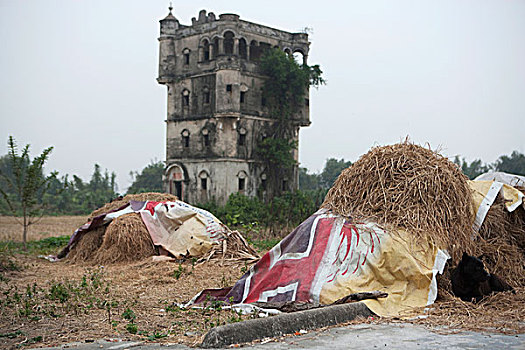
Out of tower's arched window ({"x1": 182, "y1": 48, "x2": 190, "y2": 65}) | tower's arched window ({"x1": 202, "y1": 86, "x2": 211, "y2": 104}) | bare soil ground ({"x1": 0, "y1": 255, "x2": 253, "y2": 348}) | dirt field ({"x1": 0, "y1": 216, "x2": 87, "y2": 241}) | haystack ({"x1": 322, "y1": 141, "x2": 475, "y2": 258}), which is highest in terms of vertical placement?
tower's arched window ({"x1": 182, "y1": 48, "x2": 190, "y2": 65})

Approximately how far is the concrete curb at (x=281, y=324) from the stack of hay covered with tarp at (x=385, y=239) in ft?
1.51

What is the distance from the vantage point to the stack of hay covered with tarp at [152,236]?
503 inches

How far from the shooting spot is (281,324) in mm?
5891

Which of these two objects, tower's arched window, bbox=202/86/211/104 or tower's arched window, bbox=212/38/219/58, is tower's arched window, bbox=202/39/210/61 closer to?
tower's arched window, bbox=212/38/219/58

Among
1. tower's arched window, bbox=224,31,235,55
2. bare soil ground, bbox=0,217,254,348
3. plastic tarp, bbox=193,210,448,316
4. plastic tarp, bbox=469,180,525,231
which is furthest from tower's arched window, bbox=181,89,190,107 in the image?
plastic tarp, bbox=193,210,448,316

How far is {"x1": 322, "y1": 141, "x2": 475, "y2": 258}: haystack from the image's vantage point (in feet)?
26.2

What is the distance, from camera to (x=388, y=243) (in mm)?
7637

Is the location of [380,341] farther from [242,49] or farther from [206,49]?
[242,49]

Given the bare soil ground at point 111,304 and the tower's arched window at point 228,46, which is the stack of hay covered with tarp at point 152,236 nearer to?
the bare soil ground at point 111,304

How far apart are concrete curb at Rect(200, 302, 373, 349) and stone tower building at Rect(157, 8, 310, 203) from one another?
24946mm

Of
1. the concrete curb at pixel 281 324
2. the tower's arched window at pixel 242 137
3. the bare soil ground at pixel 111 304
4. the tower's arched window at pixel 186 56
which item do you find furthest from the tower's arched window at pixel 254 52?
the concrete curb at pixel 281 324

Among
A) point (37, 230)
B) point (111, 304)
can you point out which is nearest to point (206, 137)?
point (37, 230)

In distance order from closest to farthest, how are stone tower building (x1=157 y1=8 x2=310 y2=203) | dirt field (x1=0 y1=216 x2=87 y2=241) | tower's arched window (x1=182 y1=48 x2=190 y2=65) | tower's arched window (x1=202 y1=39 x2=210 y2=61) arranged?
dirt field (x1=0 y1=216 x2=87 y2=241), stone tower building (x1=157 y1=8 x2=310 y2=203), tower's arched window (x1=202 y1=39 x2=210 y2=61), tower's arched window (x1=182 y1=48 x2=190 y2=65)

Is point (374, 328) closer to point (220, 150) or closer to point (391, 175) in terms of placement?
point (391, 175)
